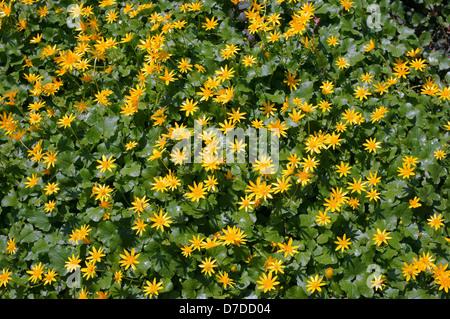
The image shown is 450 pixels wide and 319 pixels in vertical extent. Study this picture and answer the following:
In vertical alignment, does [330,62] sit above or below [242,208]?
above

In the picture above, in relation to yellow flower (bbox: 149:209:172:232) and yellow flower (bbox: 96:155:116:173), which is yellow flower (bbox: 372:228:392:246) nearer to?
yellow flower (bbox: 149:209:172:232)

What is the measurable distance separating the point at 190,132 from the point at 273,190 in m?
0.63

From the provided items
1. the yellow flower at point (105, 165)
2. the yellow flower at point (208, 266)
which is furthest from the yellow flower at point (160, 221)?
the yellow flower at point (105, 165)

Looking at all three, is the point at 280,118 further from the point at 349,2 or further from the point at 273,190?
the point at 349,2

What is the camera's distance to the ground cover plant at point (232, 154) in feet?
7.34

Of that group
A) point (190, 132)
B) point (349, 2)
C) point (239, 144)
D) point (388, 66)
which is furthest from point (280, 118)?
point (349, 2)

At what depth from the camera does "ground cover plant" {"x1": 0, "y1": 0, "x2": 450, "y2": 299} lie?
2.24 m

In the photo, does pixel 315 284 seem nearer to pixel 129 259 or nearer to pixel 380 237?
pixel 380 237

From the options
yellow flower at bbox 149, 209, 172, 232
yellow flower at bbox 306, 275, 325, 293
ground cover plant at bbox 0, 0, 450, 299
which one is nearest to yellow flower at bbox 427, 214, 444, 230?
ground cover plant at bbox 0, 0, 450, 299

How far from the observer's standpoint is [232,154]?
97.9 inches

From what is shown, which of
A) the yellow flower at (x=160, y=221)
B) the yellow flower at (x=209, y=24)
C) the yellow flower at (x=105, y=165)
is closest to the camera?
the yellow flower at (x=160, y=221)

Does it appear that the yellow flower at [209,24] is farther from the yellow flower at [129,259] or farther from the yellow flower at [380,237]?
Answer: the yellow flower at [380,237]

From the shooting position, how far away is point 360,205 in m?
2.32

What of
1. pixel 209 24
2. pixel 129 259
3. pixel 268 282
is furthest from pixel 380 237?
pixel 209 24
